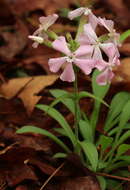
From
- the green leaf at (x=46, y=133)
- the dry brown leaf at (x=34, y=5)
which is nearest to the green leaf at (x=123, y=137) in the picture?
the green leaf at (x=46, y=133)

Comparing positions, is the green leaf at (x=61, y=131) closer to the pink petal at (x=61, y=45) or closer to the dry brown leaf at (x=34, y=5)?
the pink petal at (x=61, y=45)

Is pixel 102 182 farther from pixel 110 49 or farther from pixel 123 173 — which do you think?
pixel 110 49

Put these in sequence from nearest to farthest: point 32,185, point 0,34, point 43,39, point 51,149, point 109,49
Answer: point 109,49, point 43,39, point 32,185, point 51,149, point 0,34

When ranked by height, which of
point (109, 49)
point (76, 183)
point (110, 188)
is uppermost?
point (109, 49)

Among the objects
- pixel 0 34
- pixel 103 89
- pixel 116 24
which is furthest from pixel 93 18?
pixel 116 24

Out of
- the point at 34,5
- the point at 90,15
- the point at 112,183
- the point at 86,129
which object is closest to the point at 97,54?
the point at 90,15

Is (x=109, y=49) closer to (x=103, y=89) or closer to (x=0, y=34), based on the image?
(x=103, y=89)
